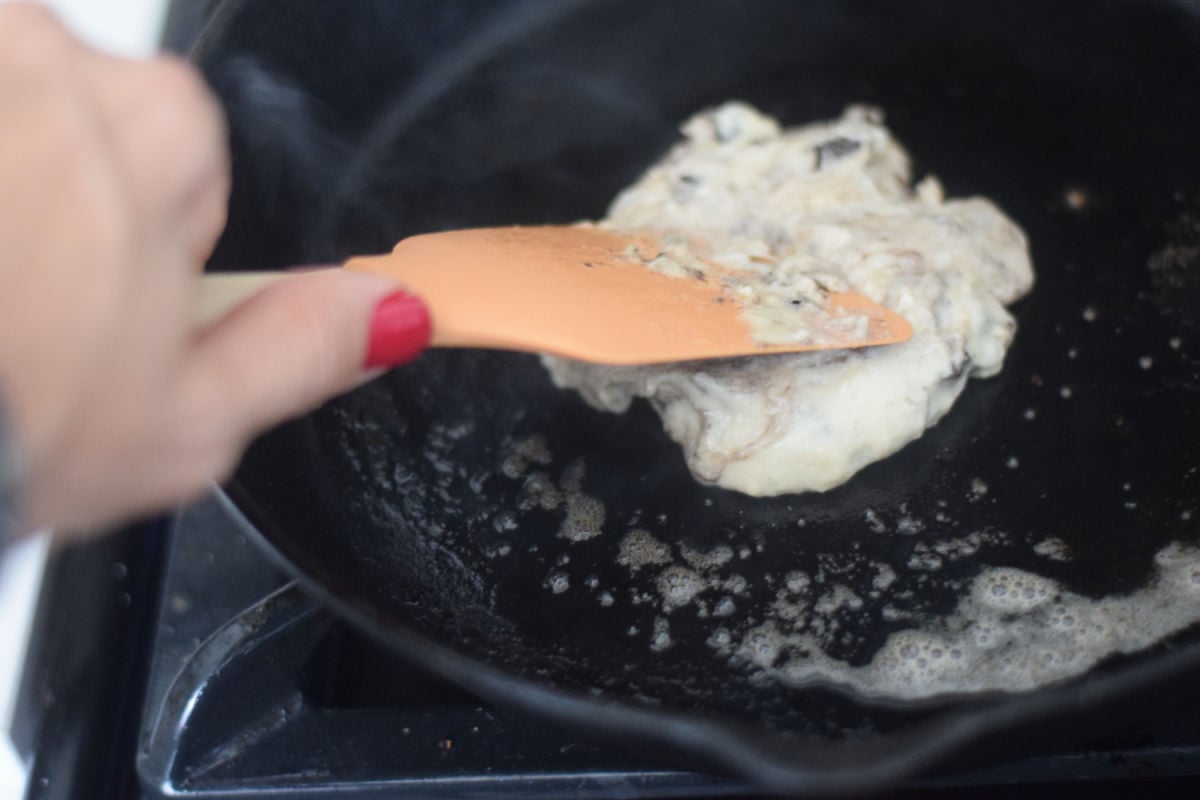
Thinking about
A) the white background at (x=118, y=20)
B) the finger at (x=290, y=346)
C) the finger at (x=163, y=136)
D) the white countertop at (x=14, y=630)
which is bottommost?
the white countertop at (x=14, y=630)

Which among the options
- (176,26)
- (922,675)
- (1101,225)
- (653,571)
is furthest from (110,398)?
(1101,225)

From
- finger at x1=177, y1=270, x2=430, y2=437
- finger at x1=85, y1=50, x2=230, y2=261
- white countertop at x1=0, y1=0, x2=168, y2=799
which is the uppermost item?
finger at x1=85, y1=50, x2=230, y2=261

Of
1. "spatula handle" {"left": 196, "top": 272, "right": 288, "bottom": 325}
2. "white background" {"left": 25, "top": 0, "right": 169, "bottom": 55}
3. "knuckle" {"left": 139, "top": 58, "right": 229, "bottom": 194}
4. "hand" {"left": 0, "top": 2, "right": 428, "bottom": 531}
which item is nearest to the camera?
"hand" {"left": 0, "top": 2, "right": 428, "bottom": 531}

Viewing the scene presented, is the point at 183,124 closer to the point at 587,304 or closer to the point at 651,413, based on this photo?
the point at 587,304

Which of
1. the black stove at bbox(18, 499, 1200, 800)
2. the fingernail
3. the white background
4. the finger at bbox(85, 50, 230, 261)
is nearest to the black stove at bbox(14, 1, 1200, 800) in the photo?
the black stove at bbox(18, 499, 1200, 800)

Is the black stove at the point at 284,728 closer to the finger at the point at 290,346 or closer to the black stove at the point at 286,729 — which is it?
the black stove at the point at 286,729

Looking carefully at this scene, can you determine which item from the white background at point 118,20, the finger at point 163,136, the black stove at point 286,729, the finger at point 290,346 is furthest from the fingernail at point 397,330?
the white background at point 118,20

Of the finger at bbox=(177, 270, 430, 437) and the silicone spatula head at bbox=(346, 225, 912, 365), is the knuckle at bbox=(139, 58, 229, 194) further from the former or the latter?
the silicone spatula head at bbox=(346, 225, 912, 365)

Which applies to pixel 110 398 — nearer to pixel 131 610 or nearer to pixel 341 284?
pixel 341 284

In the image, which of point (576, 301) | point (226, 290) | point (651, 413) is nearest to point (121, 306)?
point (226, 290)
